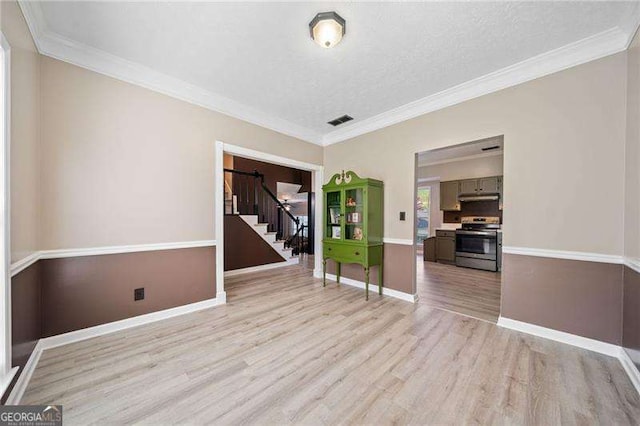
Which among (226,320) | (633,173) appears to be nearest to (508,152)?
(633,173)

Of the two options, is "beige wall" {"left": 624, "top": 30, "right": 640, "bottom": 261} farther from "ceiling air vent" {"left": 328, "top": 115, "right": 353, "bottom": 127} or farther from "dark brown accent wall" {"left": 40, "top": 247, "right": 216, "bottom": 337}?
"dark brown accent wall" {"left": 40, "top": 247, "right": 216, "bottom": 337}

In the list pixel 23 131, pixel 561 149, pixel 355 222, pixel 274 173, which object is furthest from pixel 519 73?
pixel 274 173

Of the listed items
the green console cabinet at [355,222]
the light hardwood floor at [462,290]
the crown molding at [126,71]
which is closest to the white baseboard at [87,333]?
the green console cabinet at [355,222]

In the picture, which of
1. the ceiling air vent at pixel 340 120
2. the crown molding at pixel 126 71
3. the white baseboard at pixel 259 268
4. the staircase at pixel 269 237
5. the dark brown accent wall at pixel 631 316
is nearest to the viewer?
the dark brown accent wall at pixel 631 316

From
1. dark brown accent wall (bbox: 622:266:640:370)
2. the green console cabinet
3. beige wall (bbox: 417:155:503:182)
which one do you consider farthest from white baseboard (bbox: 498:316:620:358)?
beige wall (bbox: 417:155:503:182)

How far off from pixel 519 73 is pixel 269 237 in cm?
499

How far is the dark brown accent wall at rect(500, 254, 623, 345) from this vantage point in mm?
2027

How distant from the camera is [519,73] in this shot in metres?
2.43

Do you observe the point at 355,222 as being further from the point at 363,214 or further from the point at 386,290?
the point at 386,290

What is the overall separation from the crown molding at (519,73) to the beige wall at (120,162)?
2595 mm

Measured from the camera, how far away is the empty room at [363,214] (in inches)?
60.9

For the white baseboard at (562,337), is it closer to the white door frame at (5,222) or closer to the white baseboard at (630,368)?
the white baseboard at (630,368)

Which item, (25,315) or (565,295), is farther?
(565,295)

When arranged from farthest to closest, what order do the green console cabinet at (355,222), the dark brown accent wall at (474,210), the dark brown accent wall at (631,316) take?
the dark brown accent wall at (474,210) → the green console cabinet at (355,222) → the dark brown accent wall at (631,316)
